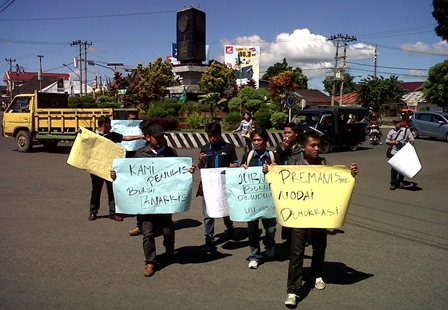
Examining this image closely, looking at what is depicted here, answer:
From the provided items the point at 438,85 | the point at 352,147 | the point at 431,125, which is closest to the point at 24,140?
the point at 352,147

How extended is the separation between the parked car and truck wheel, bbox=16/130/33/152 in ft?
66.5

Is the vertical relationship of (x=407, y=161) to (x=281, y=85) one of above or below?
below

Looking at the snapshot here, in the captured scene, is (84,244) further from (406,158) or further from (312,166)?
(406,158)

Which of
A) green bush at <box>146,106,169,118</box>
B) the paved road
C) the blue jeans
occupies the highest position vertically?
green bush at <box>146,106,169,118</box>

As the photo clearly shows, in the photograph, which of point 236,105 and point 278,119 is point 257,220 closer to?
point 278,119

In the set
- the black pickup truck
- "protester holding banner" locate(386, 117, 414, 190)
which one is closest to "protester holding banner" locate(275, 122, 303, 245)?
"protester holding banner" locate(386, 117, 414, 190)

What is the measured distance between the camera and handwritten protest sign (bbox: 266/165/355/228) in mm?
4262

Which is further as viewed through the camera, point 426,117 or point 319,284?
point 426,117

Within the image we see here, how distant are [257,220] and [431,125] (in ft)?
81.5

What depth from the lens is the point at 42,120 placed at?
675 inches

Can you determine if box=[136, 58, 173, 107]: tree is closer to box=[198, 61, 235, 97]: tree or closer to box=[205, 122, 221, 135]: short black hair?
box=[198, 61, 235, 97]: tree

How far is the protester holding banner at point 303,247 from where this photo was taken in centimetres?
404

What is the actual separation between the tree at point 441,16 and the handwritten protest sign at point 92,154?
25390mm

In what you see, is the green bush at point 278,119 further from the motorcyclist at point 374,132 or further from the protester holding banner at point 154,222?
the protester holding banner at point 154,222
